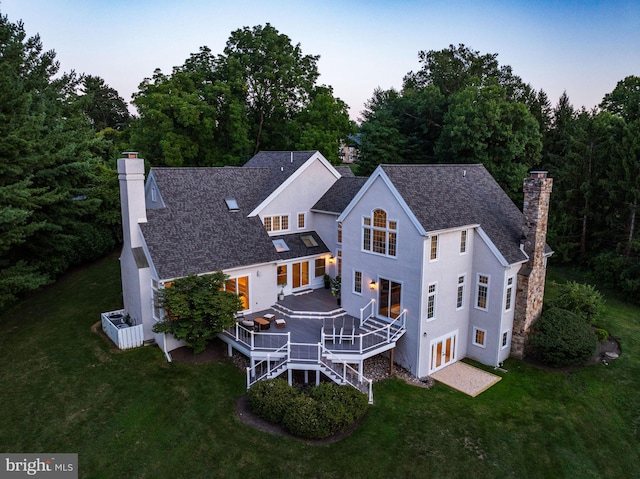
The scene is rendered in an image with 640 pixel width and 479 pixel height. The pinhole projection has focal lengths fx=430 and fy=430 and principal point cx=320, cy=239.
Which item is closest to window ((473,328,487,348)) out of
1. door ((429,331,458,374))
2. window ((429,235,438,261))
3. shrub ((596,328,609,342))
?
door ((429,331,458,374))

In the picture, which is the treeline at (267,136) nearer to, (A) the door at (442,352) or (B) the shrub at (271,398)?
(B) the shrub at (271,398)

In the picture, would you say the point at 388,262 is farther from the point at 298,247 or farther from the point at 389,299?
the point at 298,247

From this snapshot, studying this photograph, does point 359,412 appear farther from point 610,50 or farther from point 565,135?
point 565,135

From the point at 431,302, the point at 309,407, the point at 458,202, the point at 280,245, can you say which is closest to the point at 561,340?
the point at 431,302

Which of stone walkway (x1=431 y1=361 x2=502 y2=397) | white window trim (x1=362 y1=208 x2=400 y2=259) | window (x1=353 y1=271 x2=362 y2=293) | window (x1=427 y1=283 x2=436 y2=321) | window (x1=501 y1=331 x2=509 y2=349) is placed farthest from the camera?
window (x1=353 y1=271 x2=362 y2=293)

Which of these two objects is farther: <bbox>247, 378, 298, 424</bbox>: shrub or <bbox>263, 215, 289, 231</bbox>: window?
<bbox>263, 215, 289, 231</bbox>: window

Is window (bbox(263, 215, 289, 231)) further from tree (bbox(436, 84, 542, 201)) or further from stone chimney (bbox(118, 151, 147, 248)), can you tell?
tree (bbox(436, 84, 542, 201))

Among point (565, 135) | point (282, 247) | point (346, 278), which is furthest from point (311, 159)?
point (565, 135)
